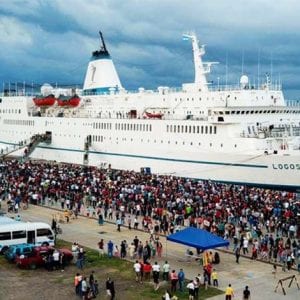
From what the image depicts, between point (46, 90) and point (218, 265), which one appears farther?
point (46, 90)

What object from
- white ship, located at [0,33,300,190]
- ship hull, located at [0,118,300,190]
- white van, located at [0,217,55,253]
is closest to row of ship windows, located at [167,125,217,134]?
white ship, located at [0,33,300,190]

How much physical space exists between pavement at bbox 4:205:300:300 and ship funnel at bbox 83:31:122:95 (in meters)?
33.6

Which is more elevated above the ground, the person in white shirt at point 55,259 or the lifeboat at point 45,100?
the lifeboat at point 45,100

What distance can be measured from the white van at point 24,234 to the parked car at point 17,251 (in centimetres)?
106

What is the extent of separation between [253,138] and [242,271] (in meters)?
21.0

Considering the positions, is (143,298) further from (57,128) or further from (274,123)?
(57,128)

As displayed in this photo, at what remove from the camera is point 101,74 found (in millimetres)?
62062

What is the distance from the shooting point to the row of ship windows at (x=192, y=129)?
138 feet

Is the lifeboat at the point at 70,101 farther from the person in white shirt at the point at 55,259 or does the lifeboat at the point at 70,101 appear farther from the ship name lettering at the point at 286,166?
the person in white shirt at the point at 55,259

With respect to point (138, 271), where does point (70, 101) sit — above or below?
above

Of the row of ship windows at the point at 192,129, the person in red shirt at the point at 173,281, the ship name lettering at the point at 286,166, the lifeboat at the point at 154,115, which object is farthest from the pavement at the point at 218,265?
the lifeboat at the point at 154,115

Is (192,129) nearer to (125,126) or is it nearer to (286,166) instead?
(125,126)

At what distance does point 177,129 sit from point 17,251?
2599 centimetres

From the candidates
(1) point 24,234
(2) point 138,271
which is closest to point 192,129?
(1) point 24,234
